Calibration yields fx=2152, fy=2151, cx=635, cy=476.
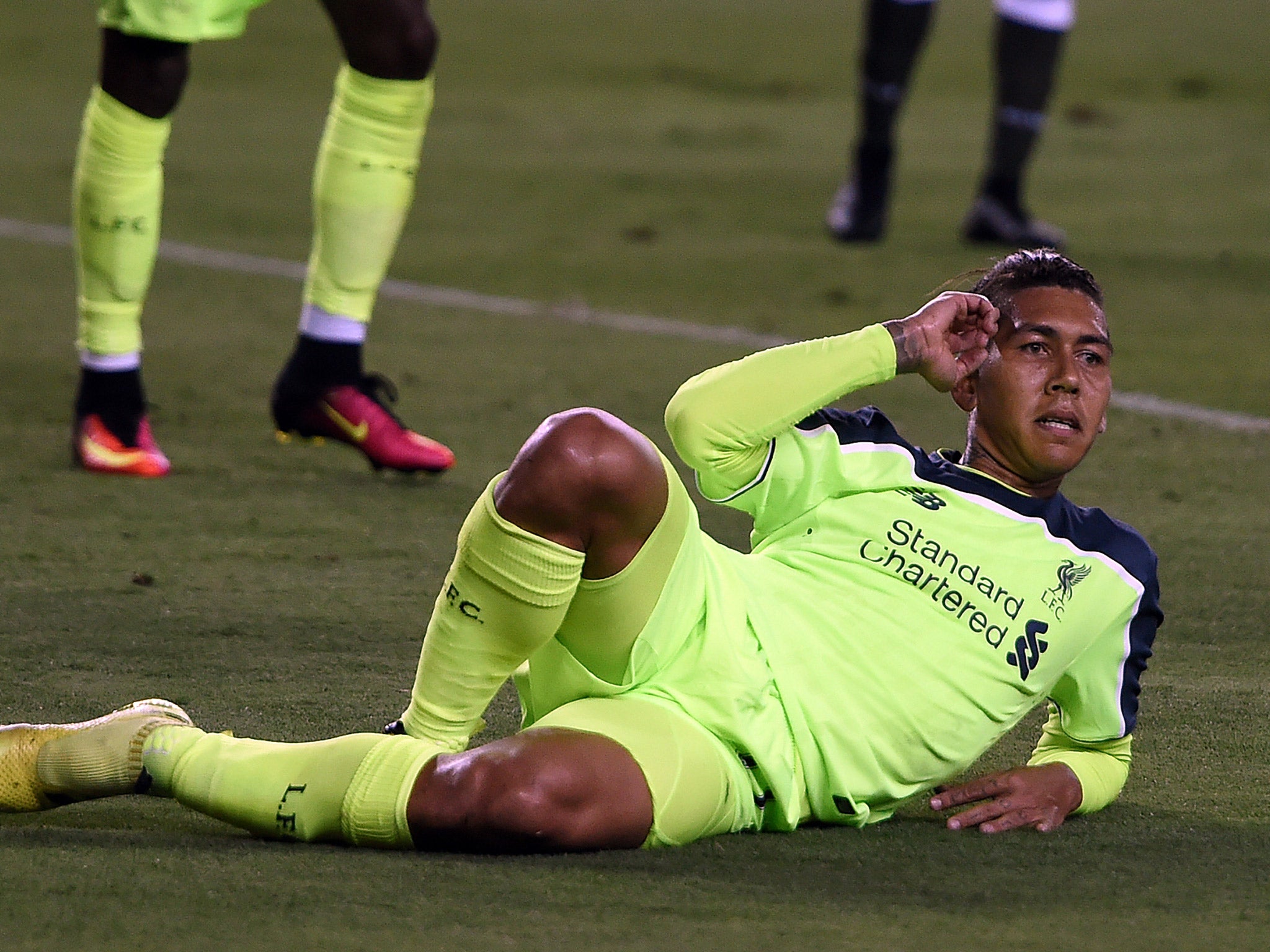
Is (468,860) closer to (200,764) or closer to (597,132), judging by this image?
(200,764)

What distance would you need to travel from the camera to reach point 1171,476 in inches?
148

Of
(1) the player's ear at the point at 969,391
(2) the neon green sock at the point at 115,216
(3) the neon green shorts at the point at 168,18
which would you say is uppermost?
(1) the player's ear at the point at 969,391

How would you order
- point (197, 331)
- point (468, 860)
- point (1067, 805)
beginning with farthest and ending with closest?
point (197, 331) < point (1067, 805) < point (468, 860)

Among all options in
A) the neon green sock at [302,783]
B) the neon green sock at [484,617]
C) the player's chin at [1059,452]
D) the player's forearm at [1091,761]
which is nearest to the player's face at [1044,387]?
the player's chin at [1059,452]

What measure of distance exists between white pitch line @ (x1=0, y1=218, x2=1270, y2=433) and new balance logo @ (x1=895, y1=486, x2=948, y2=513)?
6.95 feet

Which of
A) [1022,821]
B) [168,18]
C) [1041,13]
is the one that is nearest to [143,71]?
[168,18]

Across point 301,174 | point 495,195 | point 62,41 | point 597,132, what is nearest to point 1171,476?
point 495,195

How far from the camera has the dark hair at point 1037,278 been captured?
2266mm

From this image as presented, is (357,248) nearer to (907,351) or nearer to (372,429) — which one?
(372,429)

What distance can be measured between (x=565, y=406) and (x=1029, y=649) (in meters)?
2.22

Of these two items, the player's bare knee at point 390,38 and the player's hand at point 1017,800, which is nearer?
the player's hand at point 1017,800

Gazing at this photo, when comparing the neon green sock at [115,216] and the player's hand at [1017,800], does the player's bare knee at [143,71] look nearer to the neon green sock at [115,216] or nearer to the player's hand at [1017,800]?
the neon green sock at [115,216]

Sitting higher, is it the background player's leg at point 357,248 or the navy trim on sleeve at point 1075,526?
the navy trim on sleeve at point 1075,526

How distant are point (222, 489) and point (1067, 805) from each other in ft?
5.97
